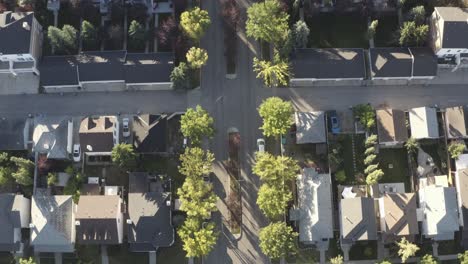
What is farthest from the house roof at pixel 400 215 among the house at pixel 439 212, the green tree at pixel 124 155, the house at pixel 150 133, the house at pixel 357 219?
the green tree at pixel 124 155

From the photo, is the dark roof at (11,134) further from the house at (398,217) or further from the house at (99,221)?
the house at (398,217)

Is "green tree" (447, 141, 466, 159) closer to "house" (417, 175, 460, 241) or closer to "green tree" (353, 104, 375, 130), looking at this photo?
"house" (417, 175, 460, 241)

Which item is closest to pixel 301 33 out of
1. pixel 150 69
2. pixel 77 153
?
pixel 150 69

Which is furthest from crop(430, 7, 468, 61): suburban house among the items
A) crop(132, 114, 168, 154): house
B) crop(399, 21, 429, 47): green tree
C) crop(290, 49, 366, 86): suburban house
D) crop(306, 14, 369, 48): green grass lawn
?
crop(132, 114, 168, 154): house

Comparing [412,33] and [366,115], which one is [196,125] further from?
[412,33]

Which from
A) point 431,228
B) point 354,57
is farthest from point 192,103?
point 431,228

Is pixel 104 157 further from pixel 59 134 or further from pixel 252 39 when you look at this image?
pixel 252 39
